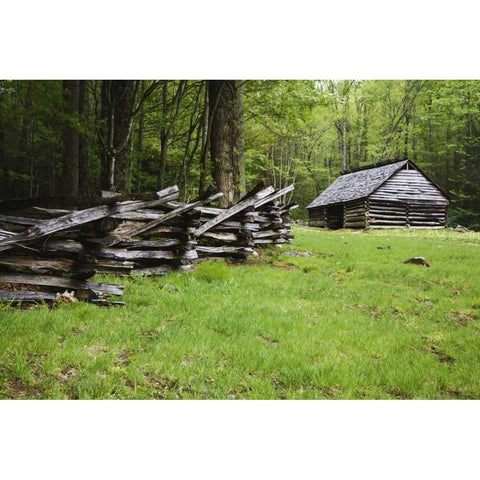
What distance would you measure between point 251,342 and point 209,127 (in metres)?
5.75

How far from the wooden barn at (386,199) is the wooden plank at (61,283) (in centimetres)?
640

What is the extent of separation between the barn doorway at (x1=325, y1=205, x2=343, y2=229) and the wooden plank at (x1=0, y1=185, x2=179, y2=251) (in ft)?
49.6

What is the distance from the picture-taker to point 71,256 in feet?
13.7

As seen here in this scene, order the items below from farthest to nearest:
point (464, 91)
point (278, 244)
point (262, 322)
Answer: point (278, 244) → point (464, 91) → point (262, 322)

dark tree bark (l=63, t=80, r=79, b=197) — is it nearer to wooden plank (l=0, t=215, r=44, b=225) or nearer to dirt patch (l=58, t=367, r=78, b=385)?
wooden plank (l=0, t=215, r=44, b=225)

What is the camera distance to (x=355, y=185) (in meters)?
15.9

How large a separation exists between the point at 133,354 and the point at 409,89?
493cm

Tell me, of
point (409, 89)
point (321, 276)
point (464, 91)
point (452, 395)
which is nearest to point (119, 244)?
point (321, 276)

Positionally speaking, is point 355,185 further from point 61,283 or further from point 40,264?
point 40,264

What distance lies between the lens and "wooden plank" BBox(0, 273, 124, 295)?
373 cm

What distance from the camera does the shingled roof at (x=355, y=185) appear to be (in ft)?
35.6

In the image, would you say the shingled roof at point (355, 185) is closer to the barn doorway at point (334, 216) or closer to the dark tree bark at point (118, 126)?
the barn doorway at point (334, 216)
